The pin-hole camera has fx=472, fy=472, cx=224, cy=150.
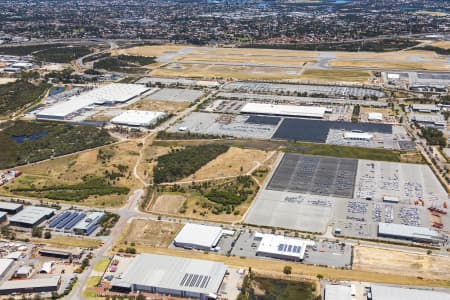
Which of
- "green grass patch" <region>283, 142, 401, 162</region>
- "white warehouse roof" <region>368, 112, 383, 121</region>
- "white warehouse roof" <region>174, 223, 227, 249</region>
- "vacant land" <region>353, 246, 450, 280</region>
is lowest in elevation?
"vacant land" <region>353, 246, 450, 280</region>

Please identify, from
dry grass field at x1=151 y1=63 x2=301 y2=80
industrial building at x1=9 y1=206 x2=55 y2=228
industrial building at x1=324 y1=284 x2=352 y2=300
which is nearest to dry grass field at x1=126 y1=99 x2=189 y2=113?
dry grass field at x1=151 y1=63 x2=301 y2=80

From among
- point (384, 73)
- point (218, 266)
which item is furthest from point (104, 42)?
point (218, 266)

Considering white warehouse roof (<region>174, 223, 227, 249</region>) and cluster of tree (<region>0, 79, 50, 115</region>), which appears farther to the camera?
cluster of tree (<region>0, 79, 50, 115</region>)

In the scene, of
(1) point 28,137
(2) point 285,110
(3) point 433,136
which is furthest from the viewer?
(2) point 285,110

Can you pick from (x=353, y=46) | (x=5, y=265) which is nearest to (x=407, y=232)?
(x=5, y=265)

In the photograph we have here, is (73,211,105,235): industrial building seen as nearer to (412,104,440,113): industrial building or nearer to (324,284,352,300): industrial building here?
(324,284,352,300): industrial building

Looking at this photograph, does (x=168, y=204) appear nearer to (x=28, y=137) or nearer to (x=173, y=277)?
(x=173, y=277)

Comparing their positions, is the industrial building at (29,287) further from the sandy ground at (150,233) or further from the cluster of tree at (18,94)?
the cluster of tree at (18,94)
